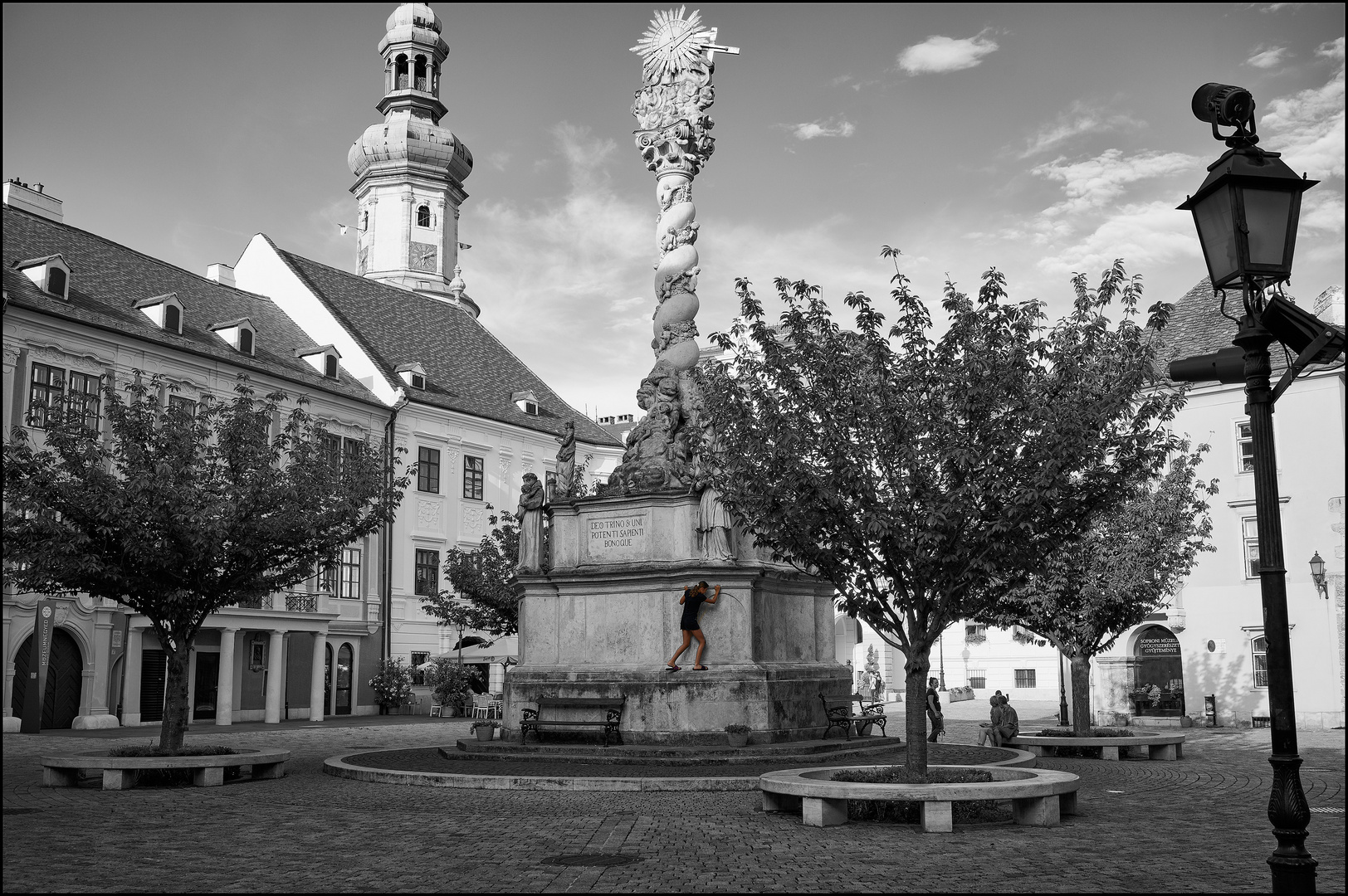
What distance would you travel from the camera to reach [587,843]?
10.1 m

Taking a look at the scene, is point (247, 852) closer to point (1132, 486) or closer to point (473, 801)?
point (473, 801)

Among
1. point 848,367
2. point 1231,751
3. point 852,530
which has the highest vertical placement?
point 848,367

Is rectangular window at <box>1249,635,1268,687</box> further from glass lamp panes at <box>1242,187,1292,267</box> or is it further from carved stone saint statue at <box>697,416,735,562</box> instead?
glass lamp panes at <box>1242,187,1292,267</box>

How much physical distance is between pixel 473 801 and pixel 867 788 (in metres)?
4.54

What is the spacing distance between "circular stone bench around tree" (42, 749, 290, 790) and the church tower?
47.7 m

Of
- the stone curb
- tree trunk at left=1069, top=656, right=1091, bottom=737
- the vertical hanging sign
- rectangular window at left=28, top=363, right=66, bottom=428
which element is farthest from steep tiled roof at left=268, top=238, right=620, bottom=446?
the stone curb

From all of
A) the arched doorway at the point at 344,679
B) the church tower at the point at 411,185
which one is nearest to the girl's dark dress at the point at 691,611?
the arched doorway at the point at 344,679

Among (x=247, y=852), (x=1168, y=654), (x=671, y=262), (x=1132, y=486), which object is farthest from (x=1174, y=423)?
(x=247, y=852)

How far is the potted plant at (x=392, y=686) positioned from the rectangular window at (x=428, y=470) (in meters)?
6.56

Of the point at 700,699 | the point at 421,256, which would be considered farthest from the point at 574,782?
the point at 421,256

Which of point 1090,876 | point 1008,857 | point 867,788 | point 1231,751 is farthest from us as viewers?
point 1231,751

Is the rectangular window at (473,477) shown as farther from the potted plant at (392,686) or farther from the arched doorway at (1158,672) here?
the arched doorway at (1158,672)

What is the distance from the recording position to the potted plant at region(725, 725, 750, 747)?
54.3ft

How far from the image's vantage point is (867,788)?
10.7 meters
